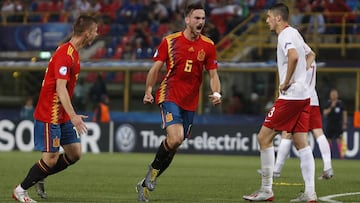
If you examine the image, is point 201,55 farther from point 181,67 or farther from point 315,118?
point 315,118

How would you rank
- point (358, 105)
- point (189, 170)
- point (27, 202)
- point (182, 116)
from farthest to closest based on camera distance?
point (358, 105) < point (189, 170) < point (182, 116) < point (27, 202)

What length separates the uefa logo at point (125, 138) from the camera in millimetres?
31203

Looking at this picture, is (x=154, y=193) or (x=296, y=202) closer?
(x=296, y=202)

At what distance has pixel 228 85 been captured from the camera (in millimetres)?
34750

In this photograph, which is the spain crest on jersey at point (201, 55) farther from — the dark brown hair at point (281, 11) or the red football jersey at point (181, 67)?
the dark brown hair at point (281, 11)

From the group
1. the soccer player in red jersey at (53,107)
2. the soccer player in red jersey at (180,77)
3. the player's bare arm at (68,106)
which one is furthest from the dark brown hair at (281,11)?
the player's bare arm at (68,106)

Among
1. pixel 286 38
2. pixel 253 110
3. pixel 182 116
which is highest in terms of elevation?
pixel 286 38

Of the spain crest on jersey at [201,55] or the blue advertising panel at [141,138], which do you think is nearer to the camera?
the spain crest on jersey at [201,55]

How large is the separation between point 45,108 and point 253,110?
2209 cm

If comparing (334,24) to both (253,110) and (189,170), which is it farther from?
(189,170)

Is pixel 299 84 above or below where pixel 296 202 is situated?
above

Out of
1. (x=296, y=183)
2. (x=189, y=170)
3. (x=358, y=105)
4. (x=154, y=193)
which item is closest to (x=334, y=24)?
(x=358, y=105)

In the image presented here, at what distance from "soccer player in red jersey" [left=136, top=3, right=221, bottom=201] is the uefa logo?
1794cm

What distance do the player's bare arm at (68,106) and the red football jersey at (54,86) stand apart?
206 millimetres
